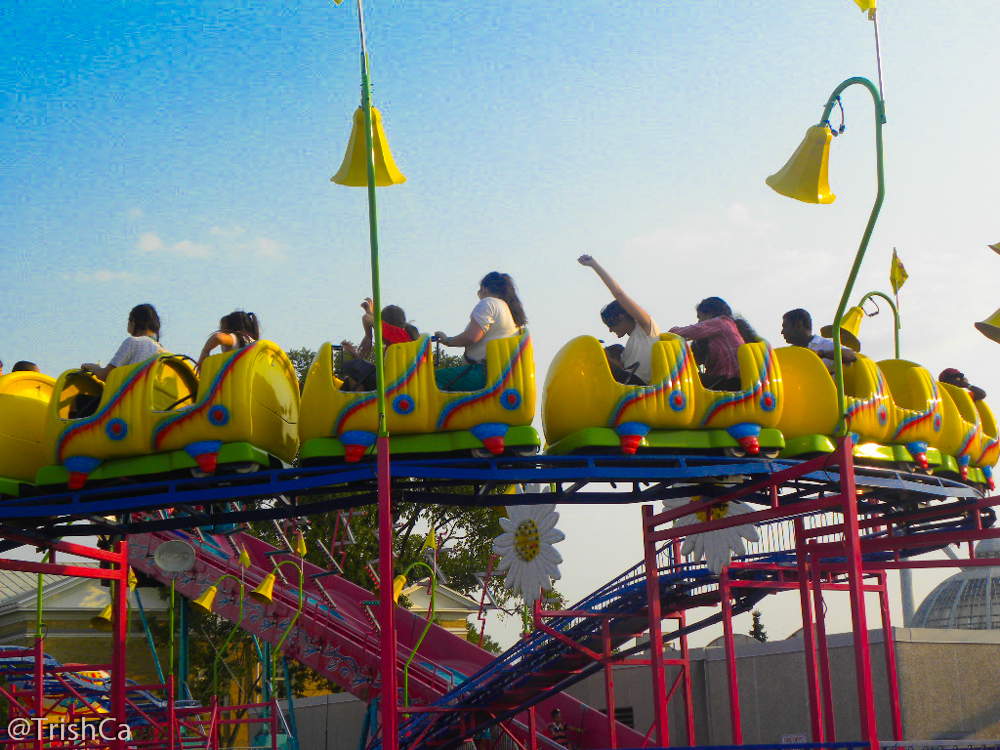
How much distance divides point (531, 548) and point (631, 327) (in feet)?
8.59

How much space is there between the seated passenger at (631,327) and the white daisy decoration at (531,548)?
1.78 m

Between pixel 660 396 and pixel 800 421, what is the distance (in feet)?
5.29

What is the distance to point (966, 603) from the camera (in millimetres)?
40375

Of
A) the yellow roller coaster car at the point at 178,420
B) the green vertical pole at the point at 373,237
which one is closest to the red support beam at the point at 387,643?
the green vertical pole at the point at 373,237

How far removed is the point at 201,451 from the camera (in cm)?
1006

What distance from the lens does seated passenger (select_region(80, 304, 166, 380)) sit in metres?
10.8

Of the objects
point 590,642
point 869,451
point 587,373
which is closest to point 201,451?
point 587,373

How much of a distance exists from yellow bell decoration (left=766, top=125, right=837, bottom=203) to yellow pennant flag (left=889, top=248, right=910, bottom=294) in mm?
6208

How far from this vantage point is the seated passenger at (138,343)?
1084 cm

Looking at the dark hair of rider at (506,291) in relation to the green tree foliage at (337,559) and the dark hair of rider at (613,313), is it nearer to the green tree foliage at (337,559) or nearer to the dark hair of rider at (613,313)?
the dark hair of rider at (613,313)

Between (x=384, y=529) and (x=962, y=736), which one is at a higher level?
(x=384, y=529)

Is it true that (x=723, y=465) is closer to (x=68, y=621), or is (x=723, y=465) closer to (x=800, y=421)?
(x=800, y=421)

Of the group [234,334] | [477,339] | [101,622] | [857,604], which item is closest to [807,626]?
[857,604]

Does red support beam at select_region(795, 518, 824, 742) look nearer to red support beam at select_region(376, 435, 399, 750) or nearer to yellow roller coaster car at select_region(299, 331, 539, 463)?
yellow roller coaster car at select_region(299, 331, 539, 463)
